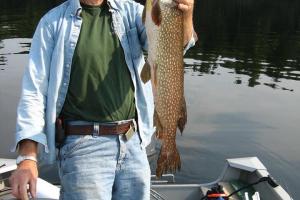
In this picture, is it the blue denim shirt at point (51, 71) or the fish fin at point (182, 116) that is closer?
the blue denim shirt at point (51, 71)

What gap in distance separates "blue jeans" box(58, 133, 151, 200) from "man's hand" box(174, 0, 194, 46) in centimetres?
71

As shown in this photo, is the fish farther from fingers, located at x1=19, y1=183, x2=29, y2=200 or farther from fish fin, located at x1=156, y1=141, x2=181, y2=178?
fingers, located at x1=19, y1=183, x2=29, y2=200

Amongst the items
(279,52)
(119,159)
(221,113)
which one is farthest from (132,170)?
(279,52)

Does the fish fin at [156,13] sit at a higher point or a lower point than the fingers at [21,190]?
higher

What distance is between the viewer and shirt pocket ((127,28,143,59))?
327 centimetres

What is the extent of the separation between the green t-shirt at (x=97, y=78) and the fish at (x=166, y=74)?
0.57 feet

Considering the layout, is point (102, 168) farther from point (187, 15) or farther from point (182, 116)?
point (187, 15)

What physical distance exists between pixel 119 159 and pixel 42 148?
48cm

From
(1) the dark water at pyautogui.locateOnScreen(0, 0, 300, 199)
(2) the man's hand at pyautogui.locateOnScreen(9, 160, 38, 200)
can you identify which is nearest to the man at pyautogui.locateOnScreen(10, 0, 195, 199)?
(2) the man's hand at pyautogui.locateOnScreen(9, 160, 38, 200)

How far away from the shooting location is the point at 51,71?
312cm

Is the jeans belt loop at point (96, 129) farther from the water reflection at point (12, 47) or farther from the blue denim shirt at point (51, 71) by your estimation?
the water reflection at point (12, 47)

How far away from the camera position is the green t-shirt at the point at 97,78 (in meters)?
3.08

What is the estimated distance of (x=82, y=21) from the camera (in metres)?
3.16

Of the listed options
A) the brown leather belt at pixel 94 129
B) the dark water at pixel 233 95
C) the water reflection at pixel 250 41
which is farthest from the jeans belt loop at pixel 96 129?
the water reflection at pixel 250 41
